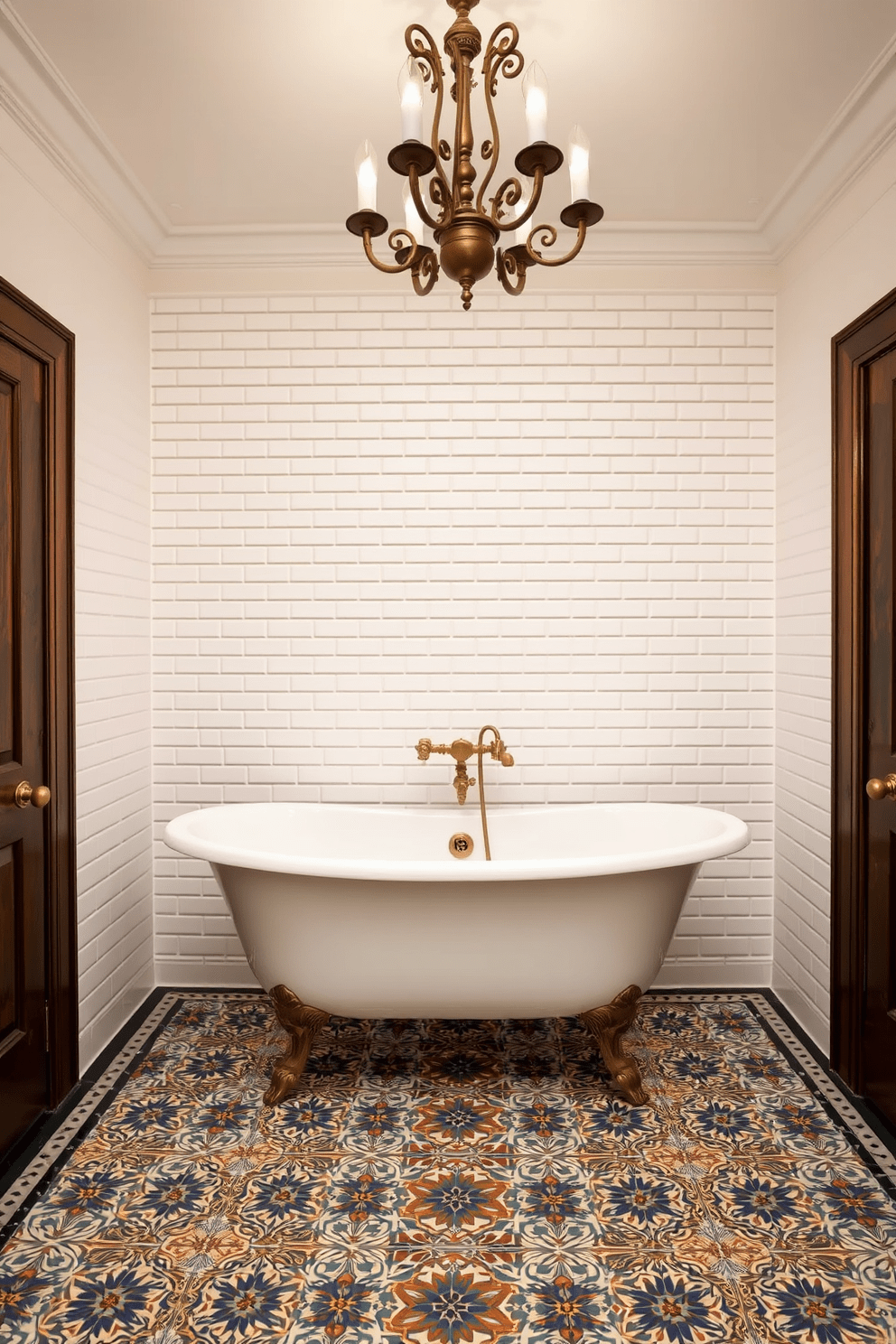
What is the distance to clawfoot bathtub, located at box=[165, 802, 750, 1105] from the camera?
2.24 meters

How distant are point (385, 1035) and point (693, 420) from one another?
8.06ft

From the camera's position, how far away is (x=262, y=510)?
125 inches

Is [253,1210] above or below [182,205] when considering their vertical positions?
below

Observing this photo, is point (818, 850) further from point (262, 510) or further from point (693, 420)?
point (262, 510)

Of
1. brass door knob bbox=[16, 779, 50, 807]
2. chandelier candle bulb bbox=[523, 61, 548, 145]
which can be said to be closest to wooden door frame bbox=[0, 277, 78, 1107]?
brass door knob bbox=[16, 779, 50, 807]

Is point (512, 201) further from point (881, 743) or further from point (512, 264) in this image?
point (881, 743)

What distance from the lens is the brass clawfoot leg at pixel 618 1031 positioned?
237cm

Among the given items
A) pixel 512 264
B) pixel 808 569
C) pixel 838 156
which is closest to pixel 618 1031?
→ pixel 808 569

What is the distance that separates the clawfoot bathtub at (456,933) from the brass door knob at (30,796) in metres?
0.38

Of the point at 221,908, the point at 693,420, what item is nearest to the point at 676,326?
the point at 693,420

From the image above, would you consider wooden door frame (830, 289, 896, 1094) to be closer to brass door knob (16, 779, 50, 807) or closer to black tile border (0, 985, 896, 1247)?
black tile border (0, 985, 896, 1247)

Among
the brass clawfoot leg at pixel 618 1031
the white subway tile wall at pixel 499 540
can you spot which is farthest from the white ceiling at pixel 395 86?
the brass clawfoot leg at pixel 618 1031

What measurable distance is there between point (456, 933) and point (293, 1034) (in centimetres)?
59

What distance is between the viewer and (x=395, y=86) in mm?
2219
